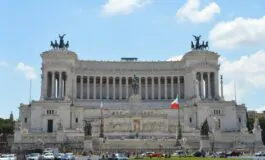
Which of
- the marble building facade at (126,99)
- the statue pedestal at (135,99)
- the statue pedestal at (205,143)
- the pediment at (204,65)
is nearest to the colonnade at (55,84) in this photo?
the marble building facade at (126,99)

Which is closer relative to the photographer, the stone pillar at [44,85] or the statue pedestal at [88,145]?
the statue pedestal at [88,145]

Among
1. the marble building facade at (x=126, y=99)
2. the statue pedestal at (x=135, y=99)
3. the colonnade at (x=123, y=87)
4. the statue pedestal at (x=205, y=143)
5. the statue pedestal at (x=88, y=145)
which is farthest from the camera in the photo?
the colonnade at (x=123, y=87)

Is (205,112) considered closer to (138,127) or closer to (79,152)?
(138,127)

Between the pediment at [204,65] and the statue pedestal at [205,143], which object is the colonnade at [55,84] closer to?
the pediment at [204,65]

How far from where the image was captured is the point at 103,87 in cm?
11919

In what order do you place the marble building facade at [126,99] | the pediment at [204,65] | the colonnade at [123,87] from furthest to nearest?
the colonnade at [123,87] < the pediment at [204,65] < the marble building facade at [126,99]

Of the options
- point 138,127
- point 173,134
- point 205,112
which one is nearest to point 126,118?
point 138,127

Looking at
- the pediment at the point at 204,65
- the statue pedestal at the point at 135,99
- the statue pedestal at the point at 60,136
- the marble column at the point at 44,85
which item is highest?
the pediment at the point at 204,65

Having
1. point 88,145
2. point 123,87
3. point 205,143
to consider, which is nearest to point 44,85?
point 123,87

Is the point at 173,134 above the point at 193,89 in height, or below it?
below

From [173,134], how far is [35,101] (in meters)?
31.8

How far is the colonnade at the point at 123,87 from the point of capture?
116 metres

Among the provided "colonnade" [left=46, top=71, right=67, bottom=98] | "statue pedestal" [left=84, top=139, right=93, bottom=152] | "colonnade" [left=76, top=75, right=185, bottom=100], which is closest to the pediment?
"colonnade" [left=76, top=75, right=185, bottom=100]

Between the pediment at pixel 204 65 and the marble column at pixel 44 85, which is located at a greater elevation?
the pediment at pixel 204 65
